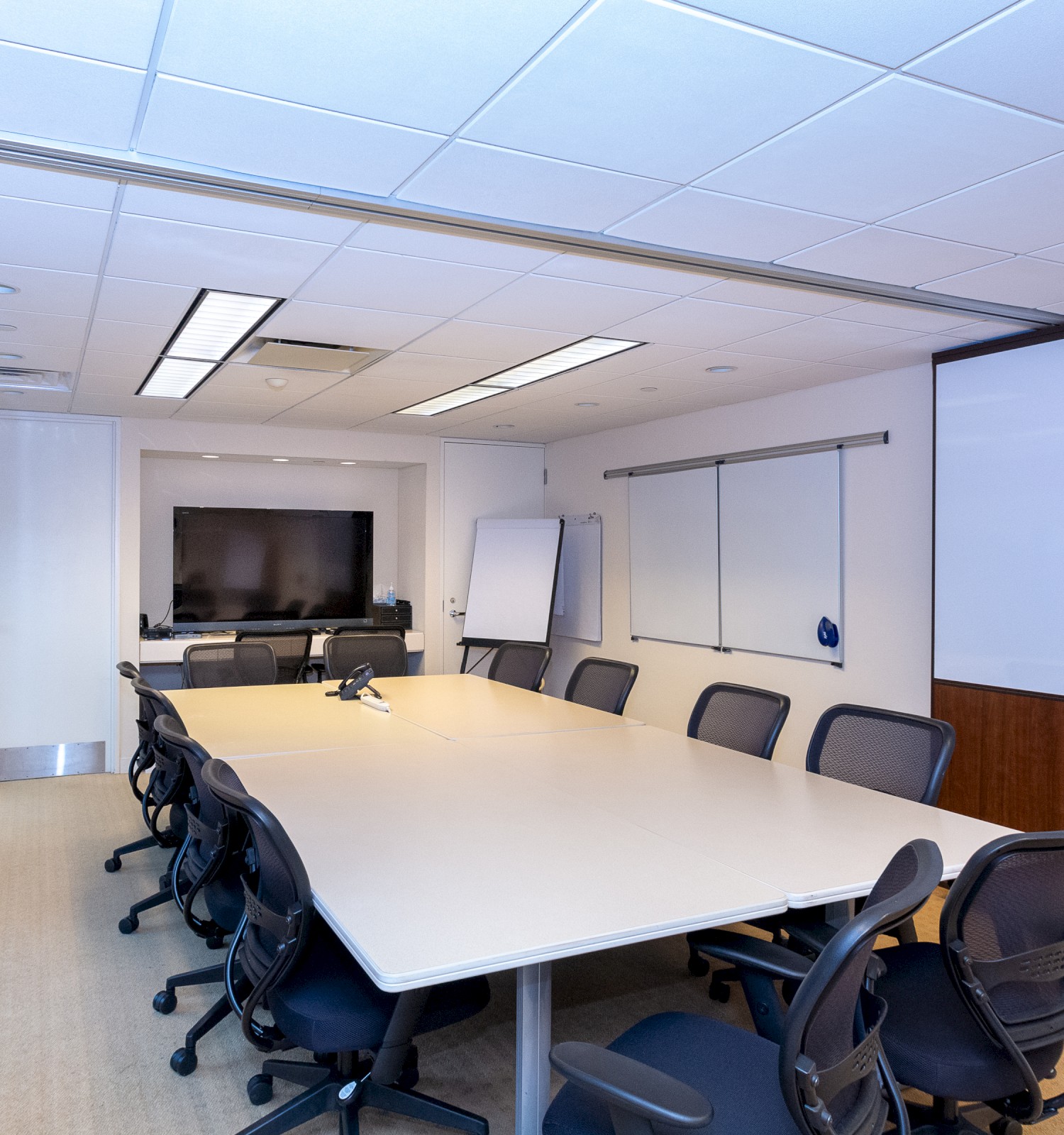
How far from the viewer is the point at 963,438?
4641mm

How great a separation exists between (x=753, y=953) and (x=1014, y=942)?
0.55m

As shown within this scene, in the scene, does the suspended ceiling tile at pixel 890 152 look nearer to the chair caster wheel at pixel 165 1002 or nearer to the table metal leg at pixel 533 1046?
the table metal leg at pixel 533 1046

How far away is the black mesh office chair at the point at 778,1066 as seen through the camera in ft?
4.72

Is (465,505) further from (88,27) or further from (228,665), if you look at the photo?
(88,27)

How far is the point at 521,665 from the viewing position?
19.4 feet

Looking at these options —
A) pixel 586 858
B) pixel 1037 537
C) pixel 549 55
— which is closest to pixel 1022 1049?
pixel 586 858

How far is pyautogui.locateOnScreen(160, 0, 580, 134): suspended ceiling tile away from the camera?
1.80 meters

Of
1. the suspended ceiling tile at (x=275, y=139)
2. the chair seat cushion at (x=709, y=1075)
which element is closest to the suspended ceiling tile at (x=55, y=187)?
the suspended ceiling tile at (x=275, y=139)

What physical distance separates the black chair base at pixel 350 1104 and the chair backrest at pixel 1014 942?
1.32m

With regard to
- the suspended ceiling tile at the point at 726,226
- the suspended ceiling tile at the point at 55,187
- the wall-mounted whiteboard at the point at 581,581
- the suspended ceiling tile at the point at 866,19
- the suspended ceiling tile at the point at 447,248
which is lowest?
the wall-mounted whiteboard at the point at 581,581

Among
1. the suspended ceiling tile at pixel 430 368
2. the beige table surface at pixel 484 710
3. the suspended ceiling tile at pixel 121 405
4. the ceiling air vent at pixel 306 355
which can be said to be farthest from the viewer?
the suspended ceiling tile at pixel 121 405

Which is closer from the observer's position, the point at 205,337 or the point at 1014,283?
the point at 1014,283

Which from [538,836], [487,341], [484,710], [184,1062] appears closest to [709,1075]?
[538,836]

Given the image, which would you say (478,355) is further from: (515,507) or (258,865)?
(515,507)
